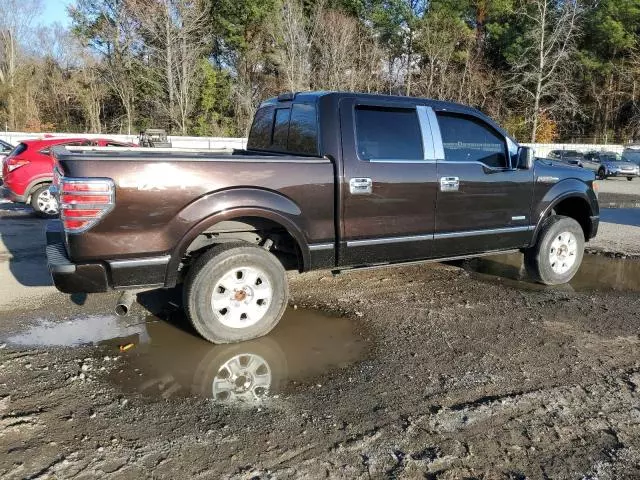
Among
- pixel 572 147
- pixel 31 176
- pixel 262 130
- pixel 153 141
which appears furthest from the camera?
pixel 572 147

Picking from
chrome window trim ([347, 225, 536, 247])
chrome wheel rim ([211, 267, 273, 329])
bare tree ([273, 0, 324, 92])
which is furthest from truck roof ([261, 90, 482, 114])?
bare tree ([273, 0, 324, 92])

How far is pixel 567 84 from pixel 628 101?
20.4 ft

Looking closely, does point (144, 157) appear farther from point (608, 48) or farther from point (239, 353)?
point (608, 48)

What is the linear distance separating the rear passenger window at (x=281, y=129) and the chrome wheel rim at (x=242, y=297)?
154 cm

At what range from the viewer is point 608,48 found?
4400 cm

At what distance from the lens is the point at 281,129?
18.1 ft

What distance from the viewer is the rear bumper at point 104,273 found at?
3943 millimetres

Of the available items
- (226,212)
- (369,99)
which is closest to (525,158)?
(369,99)

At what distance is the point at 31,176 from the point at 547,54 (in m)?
40.3

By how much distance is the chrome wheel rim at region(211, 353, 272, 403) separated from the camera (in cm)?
366

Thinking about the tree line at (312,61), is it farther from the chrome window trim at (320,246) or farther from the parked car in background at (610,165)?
the chrome window trim at (320,246)

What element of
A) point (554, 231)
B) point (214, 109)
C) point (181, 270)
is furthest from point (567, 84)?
point (181, 270)

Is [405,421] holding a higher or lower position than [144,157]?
lower

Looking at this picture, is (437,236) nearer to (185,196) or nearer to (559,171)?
(559,171)
